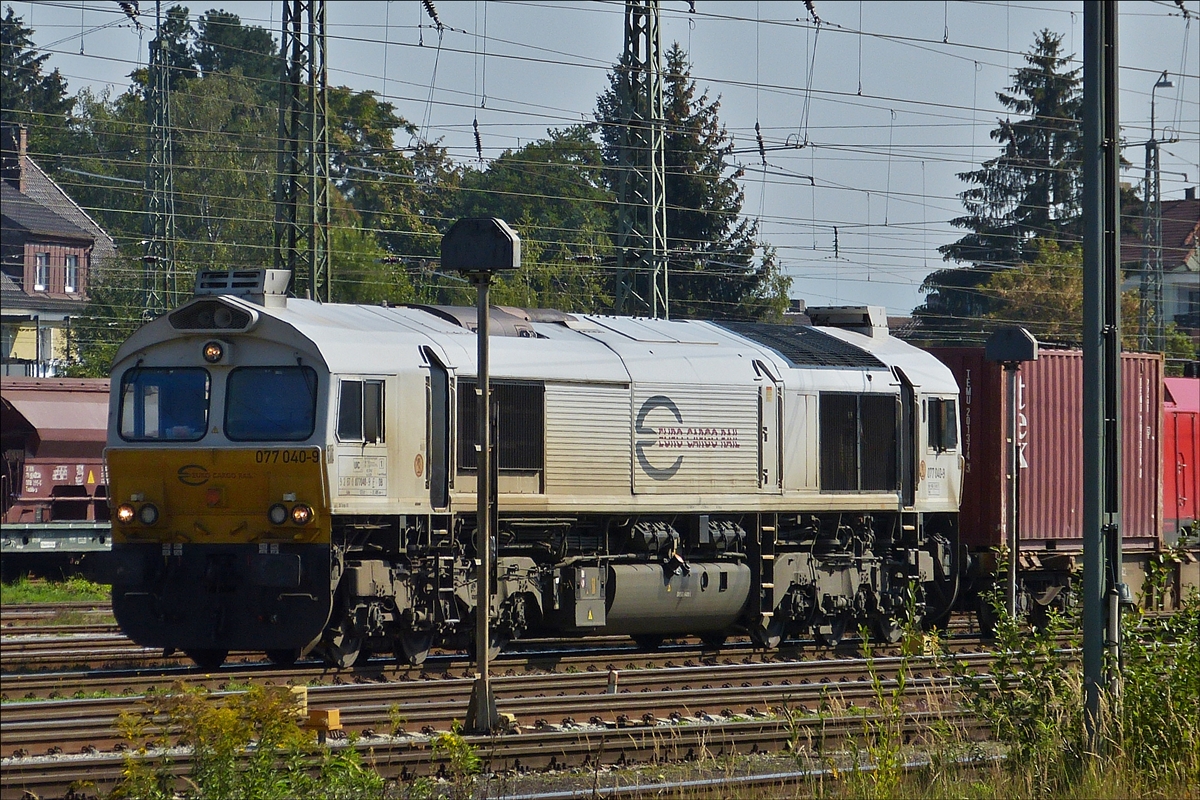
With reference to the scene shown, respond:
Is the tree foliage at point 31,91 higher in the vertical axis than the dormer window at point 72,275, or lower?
higher

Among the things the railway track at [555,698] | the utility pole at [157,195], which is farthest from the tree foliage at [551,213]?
the railway track at [555,698]

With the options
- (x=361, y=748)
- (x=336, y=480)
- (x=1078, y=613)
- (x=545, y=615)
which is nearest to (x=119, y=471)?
(x=336, y=480)

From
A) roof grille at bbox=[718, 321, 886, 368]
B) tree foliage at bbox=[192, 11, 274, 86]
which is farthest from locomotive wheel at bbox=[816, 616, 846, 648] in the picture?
tree foliage at bbox=[192, 11, 274, 86]

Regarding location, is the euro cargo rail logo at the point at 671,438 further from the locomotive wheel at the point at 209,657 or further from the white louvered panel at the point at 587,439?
the locomotive wheel at the point at 209,657

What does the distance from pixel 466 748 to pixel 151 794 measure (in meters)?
2.05

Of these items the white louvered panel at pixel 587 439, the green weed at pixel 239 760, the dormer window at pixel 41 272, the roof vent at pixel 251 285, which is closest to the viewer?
the green weed at pixel 239 760

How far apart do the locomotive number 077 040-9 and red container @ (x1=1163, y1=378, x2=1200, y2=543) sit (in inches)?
580

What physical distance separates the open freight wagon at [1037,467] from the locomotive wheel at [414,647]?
317 inches

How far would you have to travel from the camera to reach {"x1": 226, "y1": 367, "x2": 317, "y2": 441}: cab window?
14445 millimetres

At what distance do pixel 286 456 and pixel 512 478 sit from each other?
96.3 inches

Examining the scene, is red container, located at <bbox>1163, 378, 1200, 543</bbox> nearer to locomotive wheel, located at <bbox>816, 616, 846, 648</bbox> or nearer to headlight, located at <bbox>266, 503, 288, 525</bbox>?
locomotive wheel, located at <bbox>816, 616, 846, 648</bbox>

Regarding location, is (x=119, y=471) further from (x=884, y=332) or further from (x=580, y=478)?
(x=884, y=332)

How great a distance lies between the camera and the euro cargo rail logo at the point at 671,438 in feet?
54.8

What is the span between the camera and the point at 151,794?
8.37 meters
